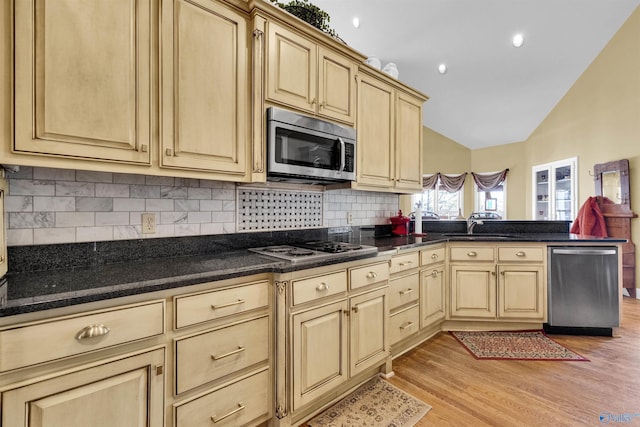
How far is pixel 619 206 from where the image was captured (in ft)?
14.3

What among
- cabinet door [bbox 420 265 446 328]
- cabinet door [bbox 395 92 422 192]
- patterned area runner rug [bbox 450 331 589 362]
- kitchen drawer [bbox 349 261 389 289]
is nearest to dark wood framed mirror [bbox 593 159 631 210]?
patterned area runner rug [bbox 450 331 589 362]

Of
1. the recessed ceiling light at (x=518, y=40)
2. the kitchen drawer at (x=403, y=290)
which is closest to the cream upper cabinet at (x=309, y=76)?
the kitchen drawer at (x=403, y=290)

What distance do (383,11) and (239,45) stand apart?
284 centimetres

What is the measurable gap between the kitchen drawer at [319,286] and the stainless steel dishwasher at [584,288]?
2277mm

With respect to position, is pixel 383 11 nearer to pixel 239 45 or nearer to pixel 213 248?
pixel 239 45

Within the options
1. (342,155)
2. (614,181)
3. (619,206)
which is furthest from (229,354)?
(614,181)

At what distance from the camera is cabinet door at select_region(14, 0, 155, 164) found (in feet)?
3.71

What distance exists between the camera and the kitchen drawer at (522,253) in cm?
287

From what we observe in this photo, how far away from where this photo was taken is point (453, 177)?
8055 millimetres

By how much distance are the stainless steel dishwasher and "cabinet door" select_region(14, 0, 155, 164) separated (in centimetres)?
345

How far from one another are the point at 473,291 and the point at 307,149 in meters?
2.14

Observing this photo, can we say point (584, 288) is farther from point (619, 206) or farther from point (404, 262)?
point (619, 206)

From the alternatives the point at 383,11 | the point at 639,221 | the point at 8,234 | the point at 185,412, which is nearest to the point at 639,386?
the point at 185,412

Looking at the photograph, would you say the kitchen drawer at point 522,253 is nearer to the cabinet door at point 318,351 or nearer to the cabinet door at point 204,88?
the cabinet door at point 318,351
